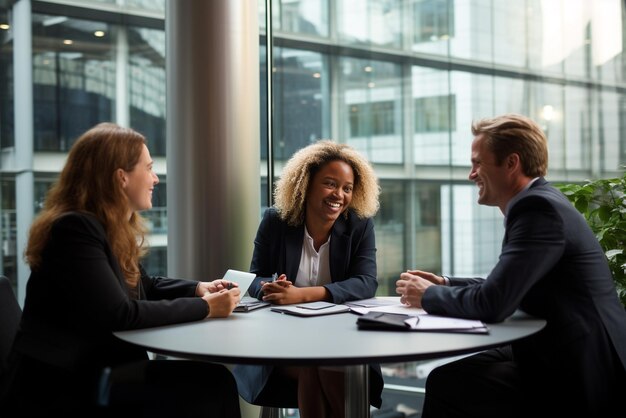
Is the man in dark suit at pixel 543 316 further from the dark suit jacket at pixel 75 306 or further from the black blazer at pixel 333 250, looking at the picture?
the dark suit jacket at pixel 75 306

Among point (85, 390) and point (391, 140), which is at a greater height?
point (391, 140)

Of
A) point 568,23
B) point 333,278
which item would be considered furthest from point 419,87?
point 333,278

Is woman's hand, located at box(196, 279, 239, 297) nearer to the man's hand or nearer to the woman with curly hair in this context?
the woman with curly hair

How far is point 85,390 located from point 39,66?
3.09 m

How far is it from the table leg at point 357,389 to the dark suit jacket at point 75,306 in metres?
0.68

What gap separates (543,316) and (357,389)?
0.67m

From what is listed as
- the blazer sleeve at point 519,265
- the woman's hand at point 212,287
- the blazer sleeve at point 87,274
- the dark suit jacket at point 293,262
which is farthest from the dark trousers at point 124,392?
the blazer sleeve at point 519,265

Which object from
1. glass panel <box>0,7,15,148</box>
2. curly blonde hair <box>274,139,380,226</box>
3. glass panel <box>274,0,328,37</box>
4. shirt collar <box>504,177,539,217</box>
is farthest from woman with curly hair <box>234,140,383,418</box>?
glass panel <box>0,7,15,148</box>

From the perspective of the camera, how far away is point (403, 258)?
14.3 feet

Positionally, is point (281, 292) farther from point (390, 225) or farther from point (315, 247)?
point (390, 225)

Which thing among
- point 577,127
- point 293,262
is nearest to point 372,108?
point 577,127

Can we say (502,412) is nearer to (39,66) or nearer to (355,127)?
(355,127)

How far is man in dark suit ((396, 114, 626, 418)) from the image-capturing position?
6.56 ft

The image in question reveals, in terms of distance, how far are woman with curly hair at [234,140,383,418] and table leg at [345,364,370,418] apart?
436mm
